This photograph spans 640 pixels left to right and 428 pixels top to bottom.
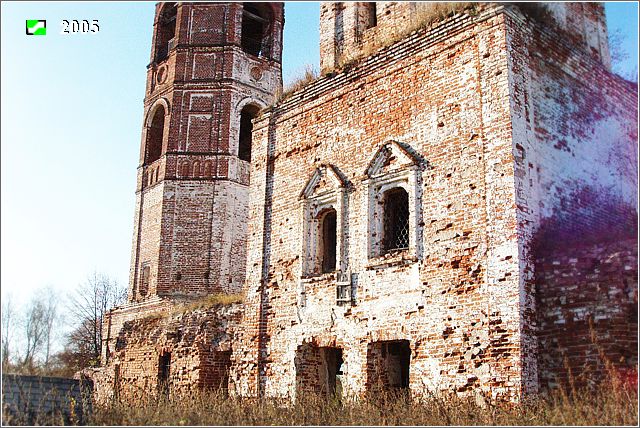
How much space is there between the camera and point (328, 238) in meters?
11.0

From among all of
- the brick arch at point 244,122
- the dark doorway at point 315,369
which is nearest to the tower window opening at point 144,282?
the brick arch at point 244,122

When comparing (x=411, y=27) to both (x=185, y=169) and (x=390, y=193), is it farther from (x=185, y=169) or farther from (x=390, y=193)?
(x=185, y=169)

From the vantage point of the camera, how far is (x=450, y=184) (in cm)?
885

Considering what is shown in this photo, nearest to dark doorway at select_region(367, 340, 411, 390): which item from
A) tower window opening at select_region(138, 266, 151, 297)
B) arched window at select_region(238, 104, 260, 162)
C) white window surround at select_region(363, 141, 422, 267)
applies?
white window surround at select_region(363, 141, 422, 267)

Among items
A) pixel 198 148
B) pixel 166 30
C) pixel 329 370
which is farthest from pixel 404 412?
pixel 166 30

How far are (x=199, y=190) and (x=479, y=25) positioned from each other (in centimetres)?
1282

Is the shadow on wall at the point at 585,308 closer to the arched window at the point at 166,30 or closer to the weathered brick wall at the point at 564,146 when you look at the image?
the weathered brick wall at the point at 564,146

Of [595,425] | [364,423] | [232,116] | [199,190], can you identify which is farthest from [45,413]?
[232,116]

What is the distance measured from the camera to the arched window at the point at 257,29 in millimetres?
23047

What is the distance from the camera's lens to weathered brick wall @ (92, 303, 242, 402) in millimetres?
11750

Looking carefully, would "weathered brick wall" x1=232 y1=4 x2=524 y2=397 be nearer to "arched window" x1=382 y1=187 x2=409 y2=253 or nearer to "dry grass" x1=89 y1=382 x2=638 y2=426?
"arched window" x1=382 y1=187 x2=409 y2=253

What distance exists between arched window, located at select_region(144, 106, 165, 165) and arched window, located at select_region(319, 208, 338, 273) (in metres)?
12.2

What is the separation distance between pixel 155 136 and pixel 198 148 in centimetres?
234

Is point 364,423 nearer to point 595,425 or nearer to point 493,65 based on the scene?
point 595,425
